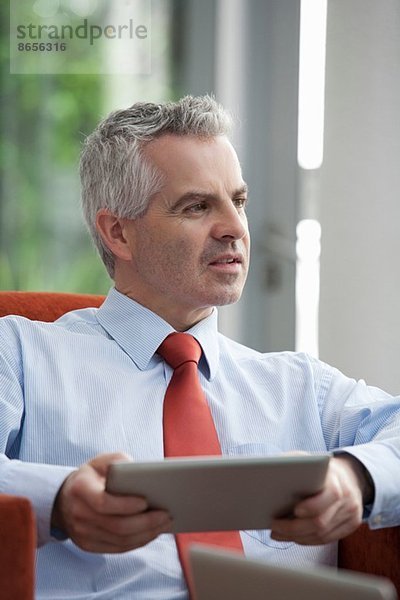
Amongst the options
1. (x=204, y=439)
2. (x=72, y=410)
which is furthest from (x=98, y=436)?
(x=204, y=439)

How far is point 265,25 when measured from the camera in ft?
9.62

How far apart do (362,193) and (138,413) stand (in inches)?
54.9

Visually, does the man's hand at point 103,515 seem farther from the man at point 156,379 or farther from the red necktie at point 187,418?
the red necktie at point 187,418

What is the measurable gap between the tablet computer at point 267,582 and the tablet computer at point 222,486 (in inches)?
6.9

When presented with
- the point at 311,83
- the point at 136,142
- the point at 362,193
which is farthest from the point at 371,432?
the point at 311,83

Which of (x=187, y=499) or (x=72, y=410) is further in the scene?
(x=72, y=410)

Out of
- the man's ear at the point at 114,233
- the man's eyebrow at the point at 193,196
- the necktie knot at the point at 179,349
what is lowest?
the necktie knot at the point at 179,349

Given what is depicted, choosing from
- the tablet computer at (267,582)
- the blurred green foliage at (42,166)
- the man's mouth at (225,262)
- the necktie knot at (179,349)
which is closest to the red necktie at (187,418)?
the necktie knot at (179,349)

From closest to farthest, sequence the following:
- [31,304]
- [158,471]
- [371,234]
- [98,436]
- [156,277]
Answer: [158,471] < [98,436] < [156,277] < [31,304] < [371,234]

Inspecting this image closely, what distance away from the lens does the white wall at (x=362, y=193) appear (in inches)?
108

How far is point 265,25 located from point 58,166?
2.41 feet

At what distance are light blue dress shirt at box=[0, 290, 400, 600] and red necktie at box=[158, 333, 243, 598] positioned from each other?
0.06ft

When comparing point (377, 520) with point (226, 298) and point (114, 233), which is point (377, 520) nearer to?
point (226, 298)

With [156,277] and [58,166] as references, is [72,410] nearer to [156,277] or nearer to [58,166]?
[156,277]
